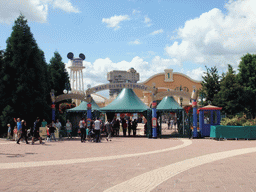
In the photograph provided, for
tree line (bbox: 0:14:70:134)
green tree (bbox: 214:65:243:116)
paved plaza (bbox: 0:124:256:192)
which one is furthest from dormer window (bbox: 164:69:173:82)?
paved plaza (bbox: 0:124:256:192)

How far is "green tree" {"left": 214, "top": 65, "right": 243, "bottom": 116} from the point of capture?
31.0m

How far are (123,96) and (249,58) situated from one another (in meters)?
20.9

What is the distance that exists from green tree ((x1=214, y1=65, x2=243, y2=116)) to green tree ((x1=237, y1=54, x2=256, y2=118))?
13.3ft

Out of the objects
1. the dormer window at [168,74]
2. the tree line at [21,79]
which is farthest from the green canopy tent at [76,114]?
the dormer window at [168,74]

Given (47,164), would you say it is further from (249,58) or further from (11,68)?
(249,58)

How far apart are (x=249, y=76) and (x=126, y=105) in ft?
66.9

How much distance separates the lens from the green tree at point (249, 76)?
35812 millimetres

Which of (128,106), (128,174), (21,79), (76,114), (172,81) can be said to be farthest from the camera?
(172,81)

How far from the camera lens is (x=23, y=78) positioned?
2447 cm

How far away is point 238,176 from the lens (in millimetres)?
7812

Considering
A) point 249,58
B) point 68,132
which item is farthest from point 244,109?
point 68,132

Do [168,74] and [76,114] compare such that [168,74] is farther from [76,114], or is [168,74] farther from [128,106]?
[128,106]

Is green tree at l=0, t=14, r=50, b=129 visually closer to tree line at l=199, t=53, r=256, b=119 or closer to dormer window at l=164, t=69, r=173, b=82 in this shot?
tree line at l=199, t=53, r=256, b=119

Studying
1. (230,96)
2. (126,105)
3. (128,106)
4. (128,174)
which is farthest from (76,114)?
(128,174)
